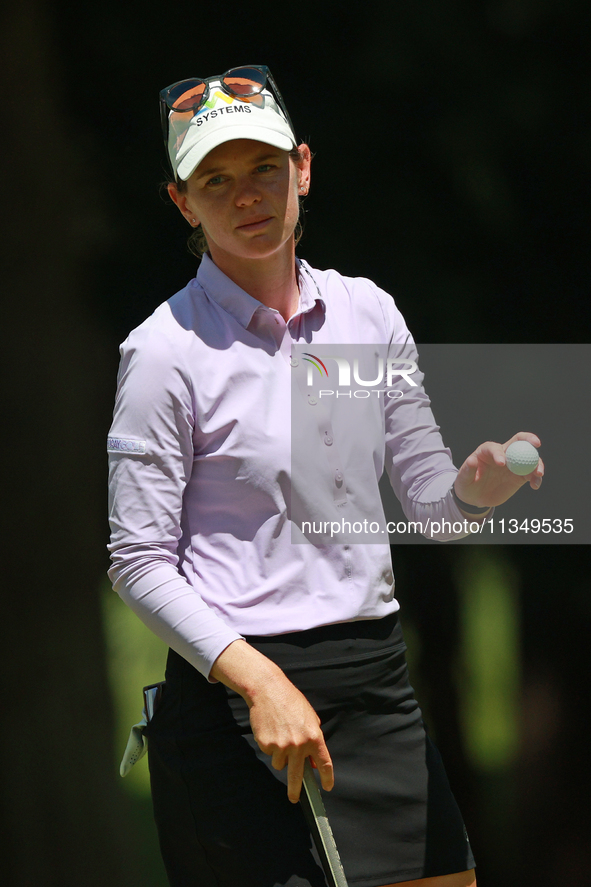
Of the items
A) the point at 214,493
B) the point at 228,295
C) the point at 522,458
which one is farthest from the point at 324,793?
the point at 228,295

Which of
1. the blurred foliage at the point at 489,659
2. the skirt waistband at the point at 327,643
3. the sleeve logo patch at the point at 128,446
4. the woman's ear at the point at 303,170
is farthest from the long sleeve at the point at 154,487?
the blurred foliage at the point at 489,659

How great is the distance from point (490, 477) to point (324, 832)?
640mm

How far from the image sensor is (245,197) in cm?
154

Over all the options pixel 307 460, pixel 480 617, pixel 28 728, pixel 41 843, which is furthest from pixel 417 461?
pixel 41 843

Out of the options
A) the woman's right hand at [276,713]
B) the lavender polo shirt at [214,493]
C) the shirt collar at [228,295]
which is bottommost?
the woman's right hand at [276,713]

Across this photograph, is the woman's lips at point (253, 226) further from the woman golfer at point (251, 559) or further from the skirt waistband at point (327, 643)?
the skirt waistband at point (327, 643)

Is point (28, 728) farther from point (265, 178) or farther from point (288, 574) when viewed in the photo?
point (265, 178)

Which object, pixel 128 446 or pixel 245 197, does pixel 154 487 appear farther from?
pixel 245 197

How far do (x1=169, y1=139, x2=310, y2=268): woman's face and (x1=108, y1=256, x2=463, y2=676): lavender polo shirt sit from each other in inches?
3.2

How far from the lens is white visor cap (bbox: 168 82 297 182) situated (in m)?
1.52

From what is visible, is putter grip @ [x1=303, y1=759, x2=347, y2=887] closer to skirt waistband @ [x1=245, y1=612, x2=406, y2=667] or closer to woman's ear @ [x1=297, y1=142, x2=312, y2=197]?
skirt waistband @ [x1=245, y1=612, x2=406, y2=667]

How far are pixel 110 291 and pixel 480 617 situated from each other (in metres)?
1.37

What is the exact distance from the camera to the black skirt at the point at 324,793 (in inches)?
56.4

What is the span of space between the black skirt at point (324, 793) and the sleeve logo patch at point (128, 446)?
363mm
